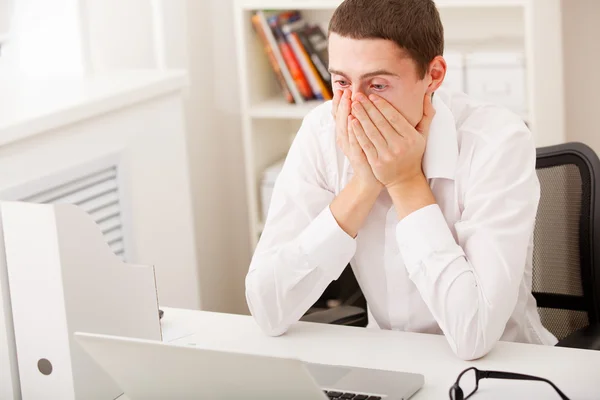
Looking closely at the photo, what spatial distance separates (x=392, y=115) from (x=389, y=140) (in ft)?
0.14

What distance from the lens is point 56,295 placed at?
1268mm

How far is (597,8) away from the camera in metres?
2.90

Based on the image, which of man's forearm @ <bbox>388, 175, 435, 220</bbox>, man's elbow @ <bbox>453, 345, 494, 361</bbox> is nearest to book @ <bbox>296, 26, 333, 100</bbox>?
man's forearm @ <bbox>388, 175, 435, 220</bbox>

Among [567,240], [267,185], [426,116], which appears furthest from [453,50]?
[426,116]

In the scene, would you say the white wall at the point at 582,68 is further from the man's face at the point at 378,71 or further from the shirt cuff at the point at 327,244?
the shirt cuff at the point at 327,244

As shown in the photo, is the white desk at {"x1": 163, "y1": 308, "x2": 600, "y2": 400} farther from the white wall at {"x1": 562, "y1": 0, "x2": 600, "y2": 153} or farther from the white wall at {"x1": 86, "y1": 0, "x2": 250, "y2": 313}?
the white wall at {"x1": 562, "y1": 0, "x2": 600, "y2": 153}

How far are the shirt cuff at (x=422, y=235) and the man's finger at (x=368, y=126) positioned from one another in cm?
14

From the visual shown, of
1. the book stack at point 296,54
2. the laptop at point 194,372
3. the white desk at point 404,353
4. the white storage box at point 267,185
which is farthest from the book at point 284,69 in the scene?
the laptop at point 194,372

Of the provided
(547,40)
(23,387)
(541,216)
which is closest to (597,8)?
(547,40)

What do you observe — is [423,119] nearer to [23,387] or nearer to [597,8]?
[23,387]

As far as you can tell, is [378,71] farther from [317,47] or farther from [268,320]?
[317,47]

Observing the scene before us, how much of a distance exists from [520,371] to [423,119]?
51cm

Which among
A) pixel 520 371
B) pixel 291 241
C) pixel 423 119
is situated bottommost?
pixel 520 371

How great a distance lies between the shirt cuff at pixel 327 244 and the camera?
5.32 ft
